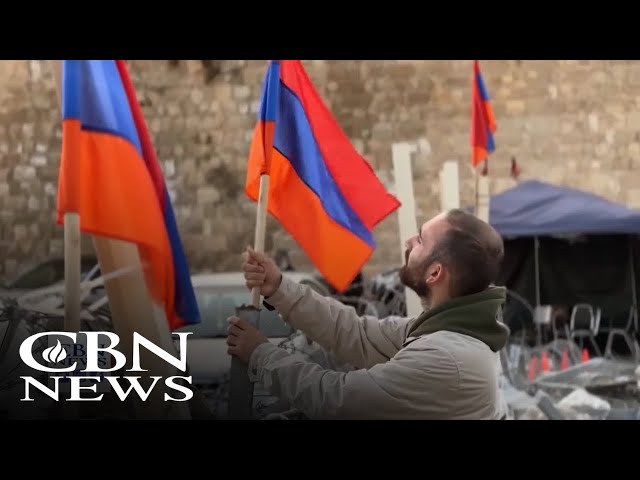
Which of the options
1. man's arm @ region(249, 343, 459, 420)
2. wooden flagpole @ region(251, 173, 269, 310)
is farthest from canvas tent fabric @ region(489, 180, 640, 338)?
man's arm @ region(249, 343, 459, 420)

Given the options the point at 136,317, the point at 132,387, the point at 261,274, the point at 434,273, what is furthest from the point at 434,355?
the point at 132,387

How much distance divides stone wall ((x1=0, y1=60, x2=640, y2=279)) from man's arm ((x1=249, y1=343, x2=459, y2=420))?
262 centimetres

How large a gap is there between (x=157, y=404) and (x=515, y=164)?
4.35 m

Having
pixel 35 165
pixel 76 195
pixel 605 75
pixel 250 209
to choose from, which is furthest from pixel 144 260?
pixel 605 75

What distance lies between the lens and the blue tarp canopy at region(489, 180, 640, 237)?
4.98 meters

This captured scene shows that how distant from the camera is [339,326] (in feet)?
6.36

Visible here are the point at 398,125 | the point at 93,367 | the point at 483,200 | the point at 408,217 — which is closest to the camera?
the point at 93,367

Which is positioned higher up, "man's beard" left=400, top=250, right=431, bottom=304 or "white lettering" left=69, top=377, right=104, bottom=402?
"man's beard" left=400, top=250, right=431, bottom=304

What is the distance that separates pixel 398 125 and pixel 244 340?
185 inches

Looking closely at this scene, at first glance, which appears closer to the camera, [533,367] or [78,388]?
[78,388]

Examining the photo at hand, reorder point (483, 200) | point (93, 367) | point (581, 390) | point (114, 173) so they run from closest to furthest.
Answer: point (114, 173), point (93, 367), point (483, 200), point (581, 390)

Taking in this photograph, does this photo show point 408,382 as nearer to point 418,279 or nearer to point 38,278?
point 418,279

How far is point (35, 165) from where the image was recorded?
3906 millimetres

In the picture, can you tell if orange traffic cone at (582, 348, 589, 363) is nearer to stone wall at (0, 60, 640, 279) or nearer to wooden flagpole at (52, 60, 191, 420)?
stone wall at (0, 60, 640, 279)
